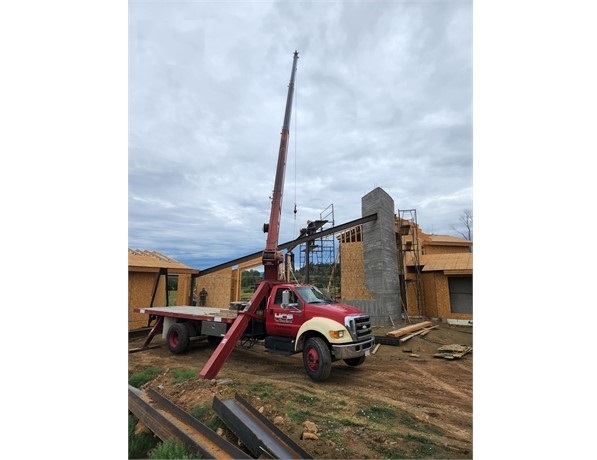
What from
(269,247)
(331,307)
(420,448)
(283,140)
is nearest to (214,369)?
(331,307)

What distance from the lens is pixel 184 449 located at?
13.7 ft

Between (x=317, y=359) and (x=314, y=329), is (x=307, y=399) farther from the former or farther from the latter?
(x=314, y=329)

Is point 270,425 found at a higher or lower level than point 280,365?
higher

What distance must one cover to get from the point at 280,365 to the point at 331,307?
2.65m

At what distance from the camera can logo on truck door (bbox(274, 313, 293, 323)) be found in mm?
8484

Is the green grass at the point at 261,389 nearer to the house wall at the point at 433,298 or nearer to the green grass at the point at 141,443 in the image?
the green grass at the point at 141,443

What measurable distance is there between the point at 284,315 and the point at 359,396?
9.08 feet

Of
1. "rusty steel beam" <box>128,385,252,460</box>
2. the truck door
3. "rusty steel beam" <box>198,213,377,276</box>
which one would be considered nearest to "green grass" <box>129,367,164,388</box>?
"rusty steel beam" <box>128,385,252,460</box>

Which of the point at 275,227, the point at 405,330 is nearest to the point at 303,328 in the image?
the point at 275,227

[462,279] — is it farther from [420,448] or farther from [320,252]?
[420,448]

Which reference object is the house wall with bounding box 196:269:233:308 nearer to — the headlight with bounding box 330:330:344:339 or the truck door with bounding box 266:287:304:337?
the truck door with bounding box 266:287:304:337

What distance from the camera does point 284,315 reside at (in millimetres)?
8625

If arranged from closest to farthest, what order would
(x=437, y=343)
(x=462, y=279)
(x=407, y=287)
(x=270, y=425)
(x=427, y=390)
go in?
(x=270, y=425) → (x=427, y=390) → (x=437, y=343) → (x=462, y=279) → (x=407, y=287)

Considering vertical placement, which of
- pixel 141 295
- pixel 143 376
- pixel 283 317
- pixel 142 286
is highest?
pixel 142 286
